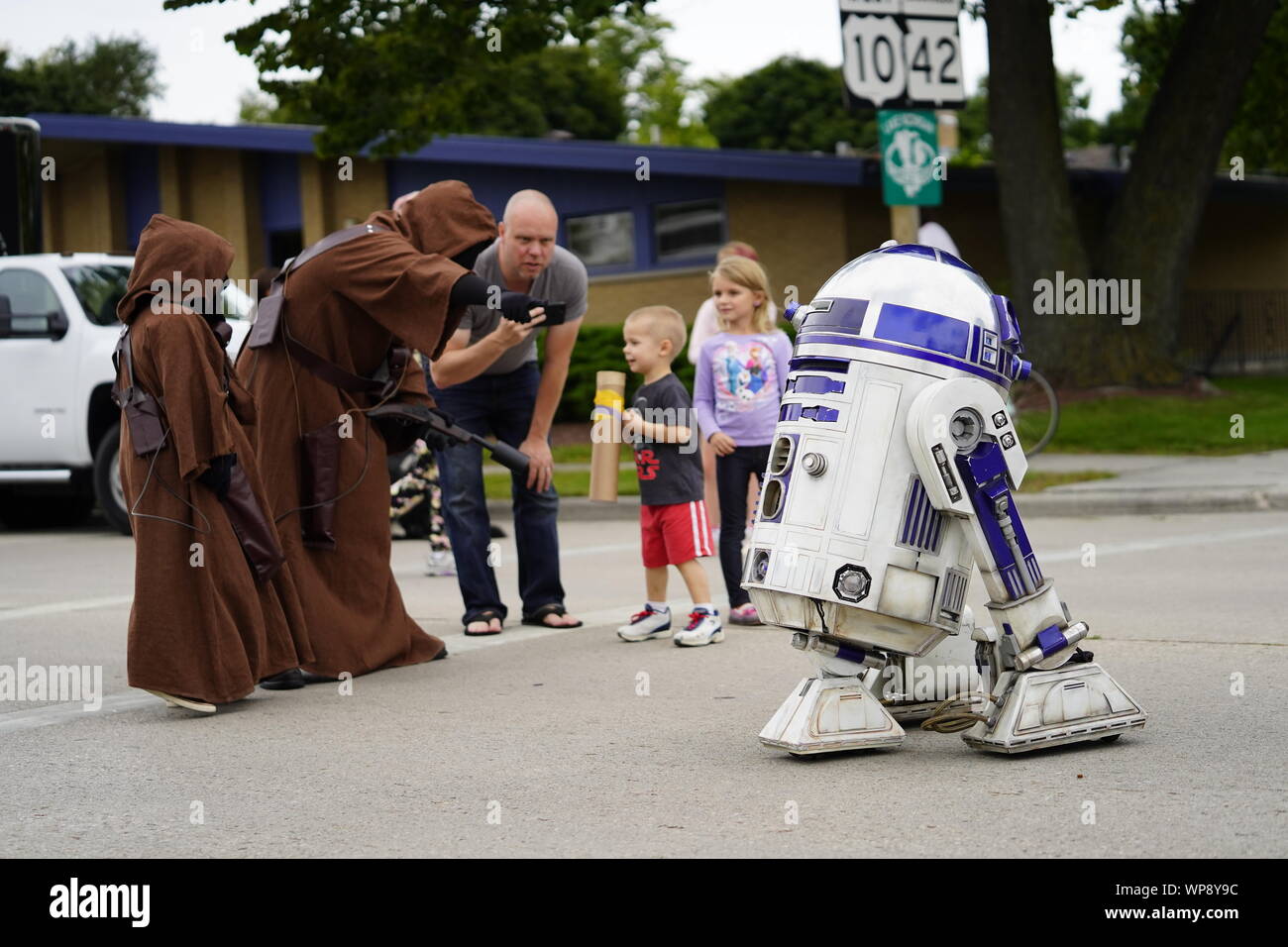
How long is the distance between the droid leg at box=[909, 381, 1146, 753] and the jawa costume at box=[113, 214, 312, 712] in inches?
107

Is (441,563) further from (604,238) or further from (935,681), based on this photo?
(604,238)

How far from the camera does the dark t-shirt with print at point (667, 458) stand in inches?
299

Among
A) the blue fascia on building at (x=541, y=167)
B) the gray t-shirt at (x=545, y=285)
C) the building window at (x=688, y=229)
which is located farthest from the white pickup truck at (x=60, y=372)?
the building window at (x=688, y=229)

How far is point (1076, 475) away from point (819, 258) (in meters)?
11.1

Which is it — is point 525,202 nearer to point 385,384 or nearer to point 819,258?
point 385,384

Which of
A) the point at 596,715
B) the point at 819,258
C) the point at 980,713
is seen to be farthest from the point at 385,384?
the point at 819,258

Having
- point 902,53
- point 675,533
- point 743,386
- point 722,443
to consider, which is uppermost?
point 902,53

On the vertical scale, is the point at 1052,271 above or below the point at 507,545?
above

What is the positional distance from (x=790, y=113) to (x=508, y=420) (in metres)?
54.3

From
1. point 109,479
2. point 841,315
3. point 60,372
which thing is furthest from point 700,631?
point 60,372

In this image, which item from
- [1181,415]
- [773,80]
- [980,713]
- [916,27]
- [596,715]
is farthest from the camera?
[773,80]

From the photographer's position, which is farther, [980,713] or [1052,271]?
[1052,271]

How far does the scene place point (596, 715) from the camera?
5.86m

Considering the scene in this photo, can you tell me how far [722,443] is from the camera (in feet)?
25.7
